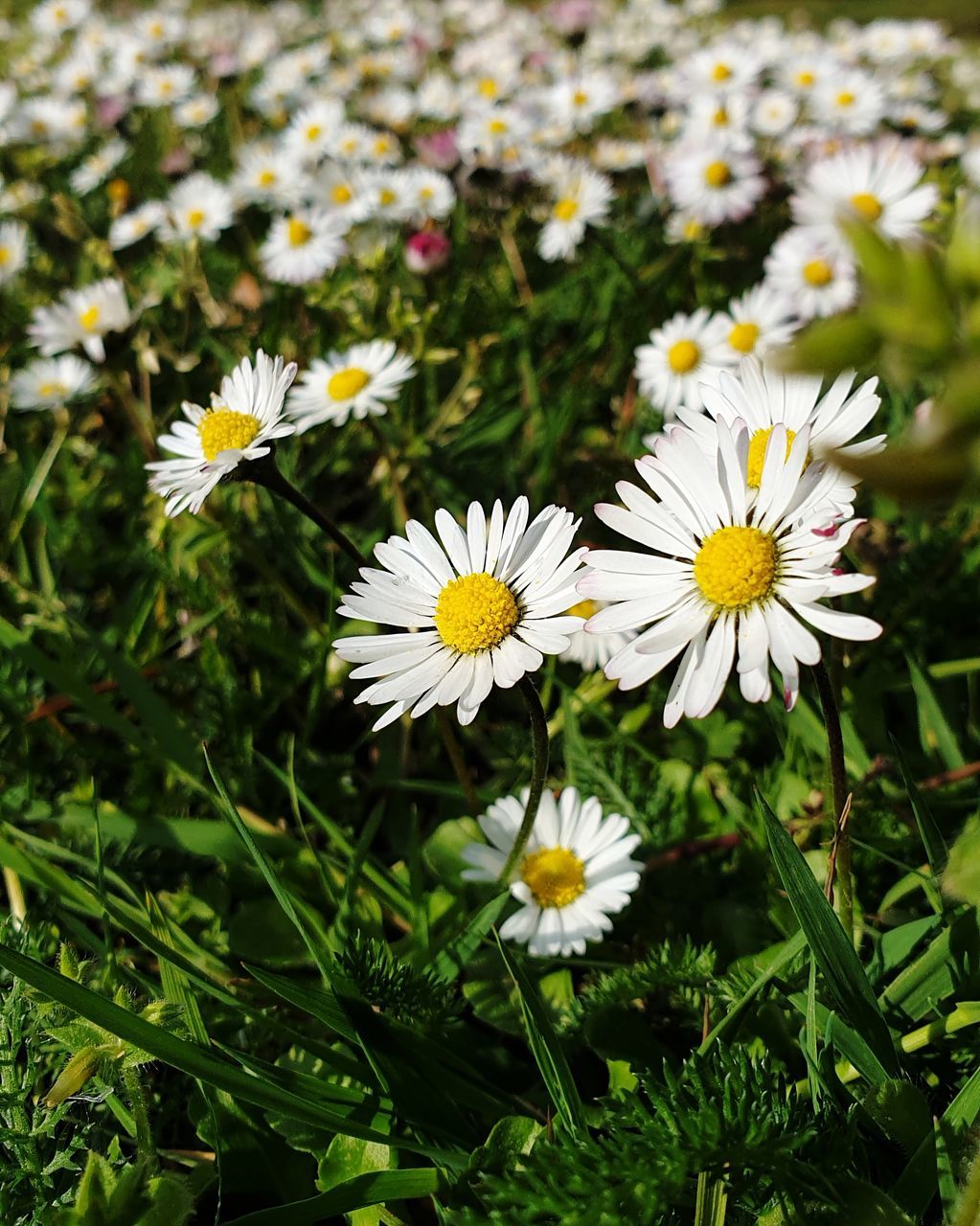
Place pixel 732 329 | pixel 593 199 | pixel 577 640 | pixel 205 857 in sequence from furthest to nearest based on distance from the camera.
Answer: pixel 593 199 < pixel 732 329 < pixel 577 640 < pixel 205 857

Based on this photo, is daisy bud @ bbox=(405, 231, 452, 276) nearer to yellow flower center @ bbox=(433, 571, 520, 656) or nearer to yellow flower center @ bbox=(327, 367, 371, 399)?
yellow flower center @ bbox=(327, 367, 371, 399)

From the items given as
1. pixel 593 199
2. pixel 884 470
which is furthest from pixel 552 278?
pixel 884 470

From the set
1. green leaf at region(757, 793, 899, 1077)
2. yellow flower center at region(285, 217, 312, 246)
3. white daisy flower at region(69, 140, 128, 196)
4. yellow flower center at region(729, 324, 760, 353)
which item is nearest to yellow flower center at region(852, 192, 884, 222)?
yellow flower center at region(729, 324, 760, 353)

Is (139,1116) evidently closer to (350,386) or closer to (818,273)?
(350,386)

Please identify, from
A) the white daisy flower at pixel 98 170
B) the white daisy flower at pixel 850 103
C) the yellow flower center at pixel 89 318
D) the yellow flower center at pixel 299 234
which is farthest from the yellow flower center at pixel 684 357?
the white daisy flower at pixel 98 170

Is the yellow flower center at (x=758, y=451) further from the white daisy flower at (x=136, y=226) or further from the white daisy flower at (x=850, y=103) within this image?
the white daisy flower at (x=850, y=103)

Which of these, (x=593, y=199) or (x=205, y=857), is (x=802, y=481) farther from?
(x=593, y=199)

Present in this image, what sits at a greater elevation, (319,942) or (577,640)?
(577,640)
